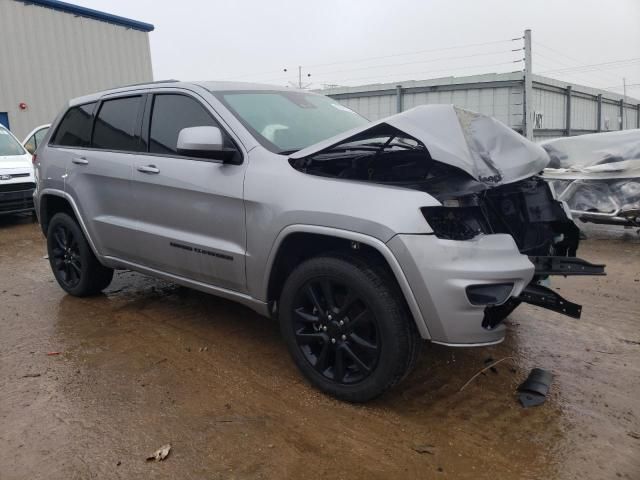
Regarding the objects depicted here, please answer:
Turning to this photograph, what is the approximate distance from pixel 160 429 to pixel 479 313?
1.75 m

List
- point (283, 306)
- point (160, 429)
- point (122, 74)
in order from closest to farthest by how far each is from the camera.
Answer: point (160, 429) < point (283, 306) < point (122, 74)

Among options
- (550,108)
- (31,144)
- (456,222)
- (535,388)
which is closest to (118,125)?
(456,222)

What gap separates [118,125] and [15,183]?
6698mm

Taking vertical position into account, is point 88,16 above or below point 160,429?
above

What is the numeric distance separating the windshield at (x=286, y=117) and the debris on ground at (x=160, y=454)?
178 cm

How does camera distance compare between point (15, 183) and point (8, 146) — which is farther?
point (8, 146)

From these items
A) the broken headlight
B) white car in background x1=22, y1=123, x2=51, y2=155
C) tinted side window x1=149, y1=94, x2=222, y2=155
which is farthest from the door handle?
white car in background x1=22, y1=123, x2=51, y2=155

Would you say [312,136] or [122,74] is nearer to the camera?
[312,136]

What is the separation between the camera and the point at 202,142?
3.19 m

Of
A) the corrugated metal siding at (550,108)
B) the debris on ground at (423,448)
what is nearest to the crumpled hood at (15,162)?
the debris on ground at (423,448)

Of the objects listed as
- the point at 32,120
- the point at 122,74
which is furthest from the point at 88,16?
the point at 32,120

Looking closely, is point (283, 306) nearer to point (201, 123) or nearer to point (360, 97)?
point (201, 123)

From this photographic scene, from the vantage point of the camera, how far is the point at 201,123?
12.0ft

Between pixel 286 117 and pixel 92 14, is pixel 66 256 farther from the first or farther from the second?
pixel 92 14
